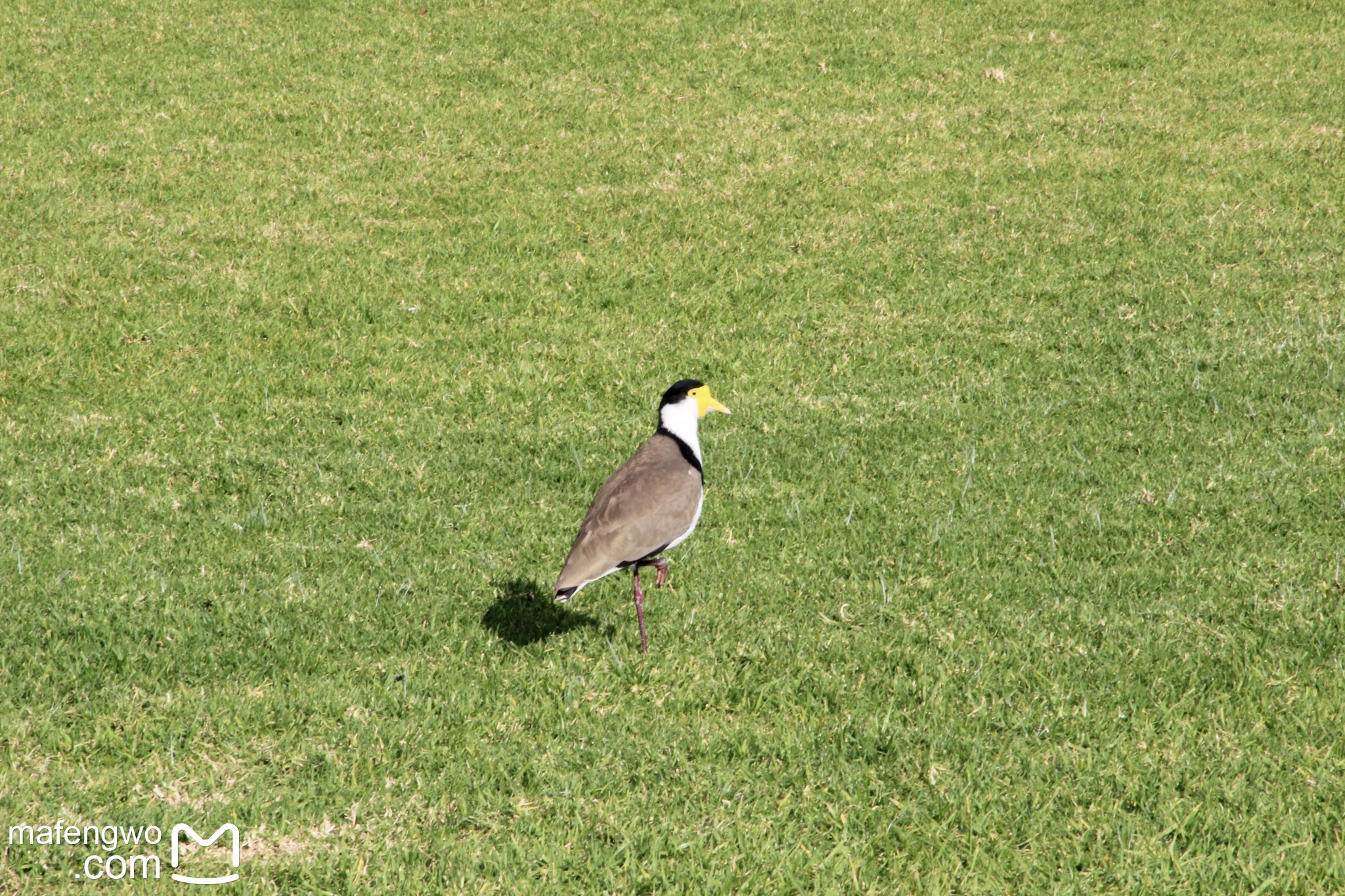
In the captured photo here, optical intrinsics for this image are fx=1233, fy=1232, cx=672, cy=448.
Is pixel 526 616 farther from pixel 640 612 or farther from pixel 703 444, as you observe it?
pixel 703 444

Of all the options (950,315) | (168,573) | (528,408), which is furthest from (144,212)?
(950,315)

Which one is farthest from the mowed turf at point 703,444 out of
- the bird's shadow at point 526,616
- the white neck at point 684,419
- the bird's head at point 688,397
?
the bird's head at point 688,397

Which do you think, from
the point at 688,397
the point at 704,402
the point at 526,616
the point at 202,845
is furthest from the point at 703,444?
the point at 202,845

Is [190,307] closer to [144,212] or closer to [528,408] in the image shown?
[144,212]

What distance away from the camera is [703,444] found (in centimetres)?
974

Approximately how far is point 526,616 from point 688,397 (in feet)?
5.63

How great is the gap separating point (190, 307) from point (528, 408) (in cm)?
405

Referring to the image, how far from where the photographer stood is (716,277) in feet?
42.3

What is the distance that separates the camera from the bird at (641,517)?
268 inches

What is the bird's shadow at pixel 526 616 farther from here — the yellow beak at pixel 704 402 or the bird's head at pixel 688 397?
the yellow beak at pixel 704 402

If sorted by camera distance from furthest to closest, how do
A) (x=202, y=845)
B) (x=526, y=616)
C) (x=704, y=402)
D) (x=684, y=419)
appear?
(x=704, y=402), (x=684, y=419), (x=526, y=616), (x=202, y=845)

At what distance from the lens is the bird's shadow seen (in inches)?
289

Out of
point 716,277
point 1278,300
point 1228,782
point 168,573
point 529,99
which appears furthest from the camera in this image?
point 529,99

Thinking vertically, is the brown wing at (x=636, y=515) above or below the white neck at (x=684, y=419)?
below
